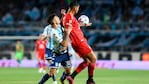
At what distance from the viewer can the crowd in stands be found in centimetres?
3303

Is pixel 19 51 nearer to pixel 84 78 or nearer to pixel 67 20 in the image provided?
pixel 84 78

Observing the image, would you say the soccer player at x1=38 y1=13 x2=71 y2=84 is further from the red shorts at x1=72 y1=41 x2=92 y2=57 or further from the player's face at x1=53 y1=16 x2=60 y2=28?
the red shorts at x1=72 y1=41 x2=92 y2=57

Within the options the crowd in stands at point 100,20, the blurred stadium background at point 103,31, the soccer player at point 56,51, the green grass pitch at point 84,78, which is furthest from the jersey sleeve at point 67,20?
the crowd in stands at point 100,20

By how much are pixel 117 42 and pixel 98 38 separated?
1.24m

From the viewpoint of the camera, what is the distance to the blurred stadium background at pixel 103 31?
32625 mm

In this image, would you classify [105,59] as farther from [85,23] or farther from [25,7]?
[85,23]

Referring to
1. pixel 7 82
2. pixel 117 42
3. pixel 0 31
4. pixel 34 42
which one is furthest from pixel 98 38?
pixel 7 82

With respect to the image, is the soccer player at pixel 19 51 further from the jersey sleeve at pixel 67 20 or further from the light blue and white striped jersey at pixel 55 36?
the jersey sleeve at pixel 67 20

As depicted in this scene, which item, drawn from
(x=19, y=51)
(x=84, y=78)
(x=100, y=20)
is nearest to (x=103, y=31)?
(x=100, y=20)

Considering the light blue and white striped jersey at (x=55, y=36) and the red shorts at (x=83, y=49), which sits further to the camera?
the light blue and white striped jersey at (x=55, y=36)

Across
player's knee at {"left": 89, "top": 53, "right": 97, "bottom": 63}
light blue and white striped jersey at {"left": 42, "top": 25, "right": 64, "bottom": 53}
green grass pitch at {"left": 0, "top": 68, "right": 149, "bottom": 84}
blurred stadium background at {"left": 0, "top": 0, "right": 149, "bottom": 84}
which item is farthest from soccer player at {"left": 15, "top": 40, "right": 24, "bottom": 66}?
player's knee at {"left": 89, "top": 53, "right": 97, "bottom": 63}

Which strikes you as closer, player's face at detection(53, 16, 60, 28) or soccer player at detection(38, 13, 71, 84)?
soccer player at detection(38, 13, 71, 84)

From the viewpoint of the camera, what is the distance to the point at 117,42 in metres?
33.4

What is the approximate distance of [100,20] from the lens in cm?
3469
